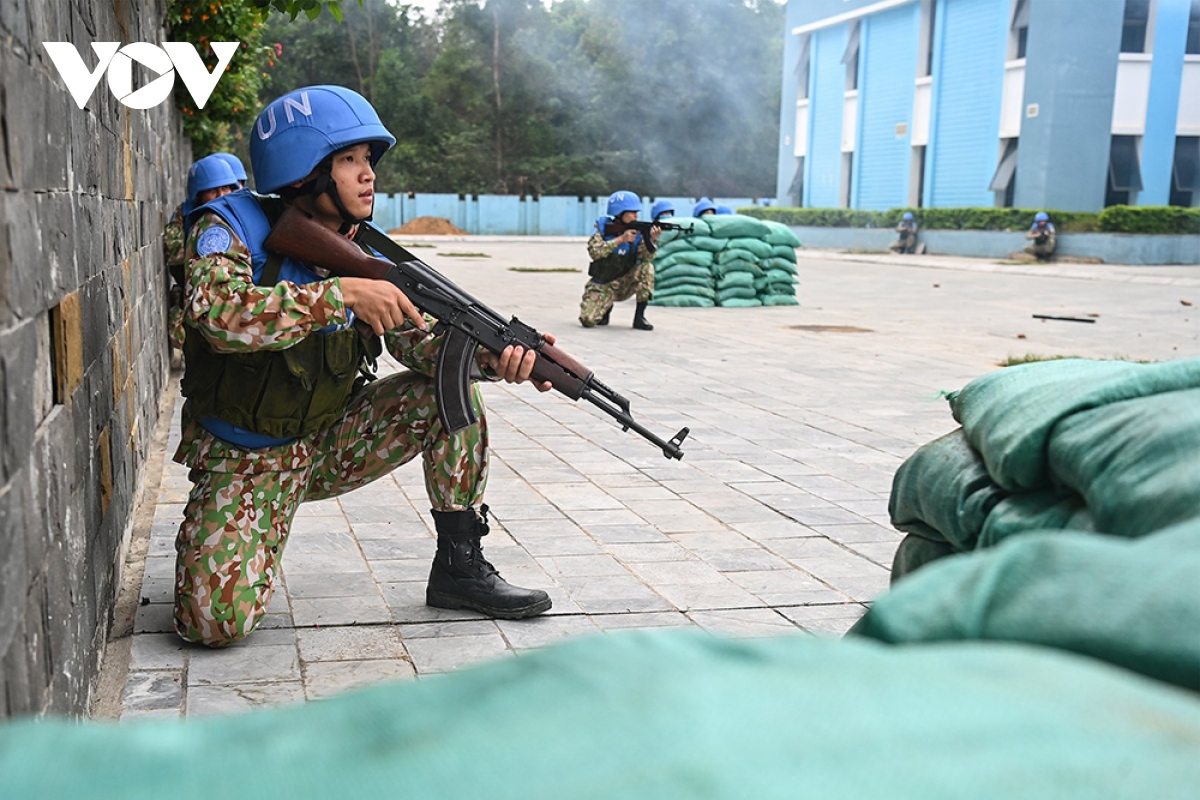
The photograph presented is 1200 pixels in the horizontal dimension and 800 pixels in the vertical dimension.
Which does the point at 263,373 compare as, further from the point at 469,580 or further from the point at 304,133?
the point at 469,580

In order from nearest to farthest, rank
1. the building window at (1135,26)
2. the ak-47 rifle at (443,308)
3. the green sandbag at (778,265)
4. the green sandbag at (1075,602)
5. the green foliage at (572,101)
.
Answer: the green sandbag at (1075,602) < the ak-47 rifle at (443,308) < the green sandbag at (778,265) < the building window at (1135,26) < the green foliage at (572,101)

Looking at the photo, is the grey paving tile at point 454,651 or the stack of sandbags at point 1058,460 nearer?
the stack of sandbags at point 1058,460

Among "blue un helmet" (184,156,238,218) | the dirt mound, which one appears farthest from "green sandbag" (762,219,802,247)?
the dirt mound

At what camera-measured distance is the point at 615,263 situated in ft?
38.1

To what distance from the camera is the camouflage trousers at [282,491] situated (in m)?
3.11

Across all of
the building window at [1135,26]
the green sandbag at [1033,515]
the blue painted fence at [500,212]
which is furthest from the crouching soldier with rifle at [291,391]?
the blue painted fence at [500,212]

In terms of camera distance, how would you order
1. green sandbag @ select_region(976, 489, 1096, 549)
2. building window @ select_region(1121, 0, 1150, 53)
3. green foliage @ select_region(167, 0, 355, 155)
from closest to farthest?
green sandbag @ select_region(976, 489, 1096, 549) → green foliage @ select_region(167, 0, 355, 155) → building window @ select_region(1121, 0, 1150, 53)

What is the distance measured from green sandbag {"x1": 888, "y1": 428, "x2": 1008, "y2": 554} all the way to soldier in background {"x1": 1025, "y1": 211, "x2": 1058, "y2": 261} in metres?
23.9

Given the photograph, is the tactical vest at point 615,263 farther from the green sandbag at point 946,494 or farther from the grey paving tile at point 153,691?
the green sandbag at point 946,494

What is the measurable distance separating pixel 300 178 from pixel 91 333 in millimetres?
669

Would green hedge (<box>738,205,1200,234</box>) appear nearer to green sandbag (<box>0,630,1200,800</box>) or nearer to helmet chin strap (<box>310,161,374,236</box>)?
helmet chin strap (<box>310,161,374,236</box>)

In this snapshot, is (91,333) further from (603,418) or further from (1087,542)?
(603,418)

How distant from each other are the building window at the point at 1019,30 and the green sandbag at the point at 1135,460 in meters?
28.4

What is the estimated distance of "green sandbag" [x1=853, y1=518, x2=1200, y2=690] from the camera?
3.56 feet
